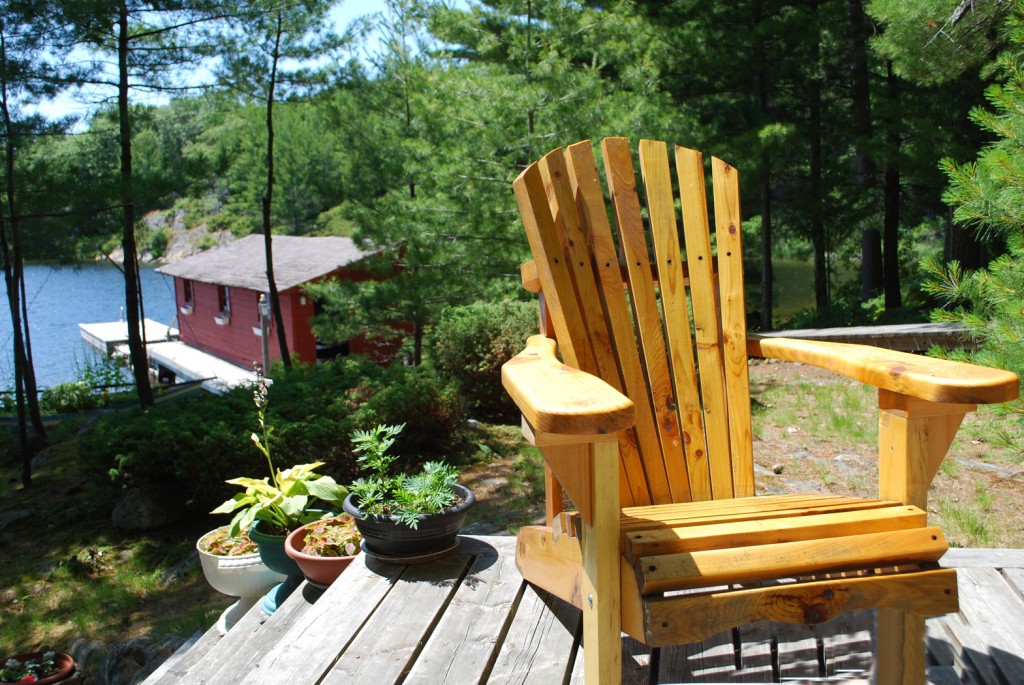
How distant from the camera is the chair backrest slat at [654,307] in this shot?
1945mm

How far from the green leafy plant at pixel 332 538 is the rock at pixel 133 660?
3.41ft

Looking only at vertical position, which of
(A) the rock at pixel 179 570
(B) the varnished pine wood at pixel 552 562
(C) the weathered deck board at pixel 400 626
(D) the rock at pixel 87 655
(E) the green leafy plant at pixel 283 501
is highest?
(B) the varnished pine wood at pixel 552 562

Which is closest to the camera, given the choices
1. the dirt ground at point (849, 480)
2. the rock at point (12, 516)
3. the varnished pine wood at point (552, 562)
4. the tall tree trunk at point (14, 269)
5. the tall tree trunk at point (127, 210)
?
the varnished pine wood at point (552, 562)

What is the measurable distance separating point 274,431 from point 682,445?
3.24 meters

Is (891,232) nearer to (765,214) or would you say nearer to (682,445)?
(765,214)

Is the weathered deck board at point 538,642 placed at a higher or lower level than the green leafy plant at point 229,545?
higher

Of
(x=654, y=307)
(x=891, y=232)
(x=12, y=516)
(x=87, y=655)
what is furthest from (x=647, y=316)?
(x=891, y=232)

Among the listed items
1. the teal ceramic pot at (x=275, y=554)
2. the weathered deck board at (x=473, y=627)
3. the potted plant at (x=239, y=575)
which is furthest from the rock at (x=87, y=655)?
the weathered deck board at (x=473, y=627)

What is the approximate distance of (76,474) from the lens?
22.6ft

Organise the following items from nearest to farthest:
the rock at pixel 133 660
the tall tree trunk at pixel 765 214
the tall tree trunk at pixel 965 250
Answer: the rock at pixel 133 660
the tall tree trunk at pixel 965 250
the tall tree trunk at pixel 765 214

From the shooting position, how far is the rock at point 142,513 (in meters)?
5.14

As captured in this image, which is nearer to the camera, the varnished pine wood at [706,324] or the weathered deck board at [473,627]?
the weathered deck board at [473,627]

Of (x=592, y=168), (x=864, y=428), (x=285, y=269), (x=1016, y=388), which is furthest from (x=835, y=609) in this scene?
(x=285, y=269)

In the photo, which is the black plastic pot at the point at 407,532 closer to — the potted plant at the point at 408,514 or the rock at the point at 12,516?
the potted plant at the point at 408,514
